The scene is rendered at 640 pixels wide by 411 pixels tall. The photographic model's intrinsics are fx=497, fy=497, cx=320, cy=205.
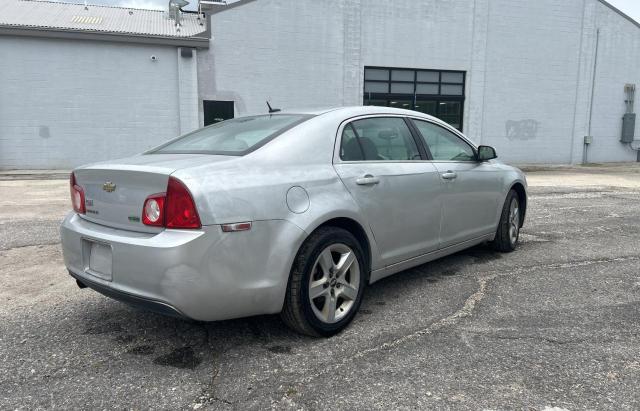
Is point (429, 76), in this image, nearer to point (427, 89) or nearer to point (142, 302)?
point (427, 89)

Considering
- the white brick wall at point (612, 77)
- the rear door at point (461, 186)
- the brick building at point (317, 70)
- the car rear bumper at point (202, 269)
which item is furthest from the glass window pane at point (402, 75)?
the car rear bumper at point (202, 269)

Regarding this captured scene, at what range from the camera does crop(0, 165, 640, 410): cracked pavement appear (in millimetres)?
2545

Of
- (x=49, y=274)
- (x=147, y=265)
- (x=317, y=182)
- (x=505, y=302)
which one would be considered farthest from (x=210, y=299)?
(x=49, y=274)

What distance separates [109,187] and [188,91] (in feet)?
48.7

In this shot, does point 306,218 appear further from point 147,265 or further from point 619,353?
point 619,353

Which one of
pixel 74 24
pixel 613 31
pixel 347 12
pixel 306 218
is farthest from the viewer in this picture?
pixel 613 31

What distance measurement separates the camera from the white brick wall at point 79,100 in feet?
52.0

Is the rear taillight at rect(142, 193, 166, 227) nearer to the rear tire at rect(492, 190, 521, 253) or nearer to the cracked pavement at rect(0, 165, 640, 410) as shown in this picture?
the cracked pavement at rect(0, 165, 640, 410)

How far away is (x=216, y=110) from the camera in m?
17.5

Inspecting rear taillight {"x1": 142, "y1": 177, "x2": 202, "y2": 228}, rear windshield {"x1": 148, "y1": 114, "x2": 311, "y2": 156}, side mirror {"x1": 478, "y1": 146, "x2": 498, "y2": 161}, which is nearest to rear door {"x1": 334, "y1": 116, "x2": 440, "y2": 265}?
rear windshield {"x1": 148, "y1": 114, "x2": 311, "y2": 156}

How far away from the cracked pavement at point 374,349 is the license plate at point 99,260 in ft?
1.66

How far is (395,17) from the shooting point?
61.9 feet

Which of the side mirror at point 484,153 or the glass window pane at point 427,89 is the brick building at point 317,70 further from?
the side mirror at point 484,153

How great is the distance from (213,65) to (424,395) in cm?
1621
